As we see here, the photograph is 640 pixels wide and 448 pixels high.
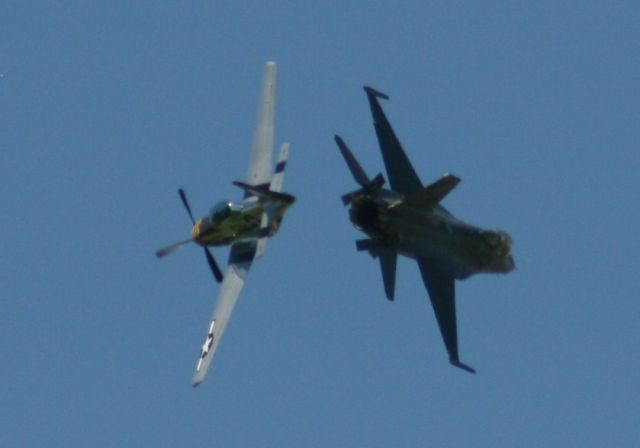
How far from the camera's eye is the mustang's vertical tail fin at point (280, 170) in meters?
94.2

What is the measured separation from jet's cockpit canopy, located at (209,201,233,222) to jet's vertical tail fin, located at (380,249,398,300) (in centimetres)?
1028

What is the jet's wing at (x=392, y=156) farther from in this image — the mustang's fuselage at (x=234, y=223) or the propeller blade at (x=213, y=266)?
the propeller blade at (x=213, y=266)

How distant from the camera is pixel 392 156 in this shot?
90562 mm

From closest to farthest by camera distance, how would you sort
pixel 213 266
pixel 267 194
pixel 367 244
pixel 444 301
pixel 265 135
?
pixel 367 244 < pixel 444 301 < pixel 267 194 < pixel 213 266 < pixel 265 135

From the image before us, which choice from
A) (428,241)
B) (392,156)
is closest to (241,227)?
(392,156)

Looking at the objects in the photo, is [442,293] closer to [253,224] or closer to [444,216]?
[444,216]

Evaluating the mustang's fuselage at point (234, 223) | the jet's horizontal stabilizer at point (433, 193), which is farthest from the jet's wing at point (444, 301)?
→ the mustang's fuselage at point (234, 223)

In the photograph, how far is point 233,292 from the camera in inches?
3745

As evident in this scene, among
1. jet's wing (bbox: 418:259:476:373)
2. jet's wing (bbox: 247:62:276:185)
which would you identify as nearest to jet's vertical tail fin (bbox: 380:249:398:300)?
jet's wing (bbox: 418:259:476:373)

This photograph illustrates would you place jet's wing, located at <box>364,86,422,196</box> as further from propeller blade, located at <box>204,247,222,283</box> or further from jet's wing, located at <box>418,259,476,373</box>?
propeller blade, located at <box>204,247,222,283</box>

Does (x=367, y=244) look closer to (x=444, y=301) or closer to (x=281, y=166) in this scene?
(x=444, y=301)

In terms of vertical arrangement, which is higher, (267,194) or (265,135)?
(265,135)

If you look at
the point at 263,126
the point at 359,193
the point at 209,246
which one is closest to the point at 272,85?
the point at 263,126

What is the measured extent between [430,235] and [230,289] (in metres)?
11.8
